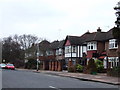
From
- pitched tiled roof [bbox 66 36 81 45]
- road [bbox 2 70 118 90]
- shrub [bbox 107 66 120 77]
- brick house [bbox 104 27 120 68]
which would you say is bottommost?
road [bbox 2 70 118 90]

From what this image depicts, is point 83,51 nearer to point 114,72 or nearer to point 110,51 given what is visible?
point 110,51

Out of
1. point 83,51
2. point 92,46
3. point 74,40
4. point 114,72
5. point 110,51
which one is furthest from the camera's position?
point 74,40

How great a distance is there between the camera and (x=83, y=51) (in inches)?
2143

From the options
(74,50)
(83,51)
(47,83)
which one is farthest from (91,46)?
(47,83)

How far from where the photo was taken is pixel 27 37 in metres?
95.8

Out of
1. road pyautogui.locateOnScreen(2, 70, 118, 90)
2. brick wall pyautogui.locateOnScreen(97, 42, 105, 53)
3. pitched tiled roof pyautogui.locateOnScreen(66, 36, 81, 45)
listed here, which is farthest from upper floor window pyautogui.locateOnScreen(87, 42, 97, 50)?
road pyautogui.locateOnScreen(2, 70, 118, 90)

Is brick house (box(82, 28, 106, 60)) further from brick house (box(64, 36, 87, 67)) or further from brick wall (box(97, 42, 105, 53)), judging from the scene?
brick house (box(64, 36, 87, 67))

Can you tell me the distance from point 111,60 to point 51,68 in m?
17.9

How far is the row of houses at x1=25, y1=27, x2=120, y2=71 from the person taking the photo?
1759 inches

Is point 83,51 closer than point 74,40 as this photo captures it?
Yes

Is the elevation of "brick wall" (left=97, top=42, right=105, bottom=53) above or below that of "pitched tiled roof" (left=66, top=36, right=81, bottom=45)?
below

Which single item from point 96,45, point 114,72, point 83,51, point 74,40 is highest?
point 74,40

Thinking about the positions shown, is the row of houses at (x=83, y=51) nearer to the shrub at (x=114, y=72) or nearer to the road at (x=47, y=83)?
the shrub at (x=114, y=72)

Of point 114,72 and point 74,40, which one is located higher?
point 74,40
